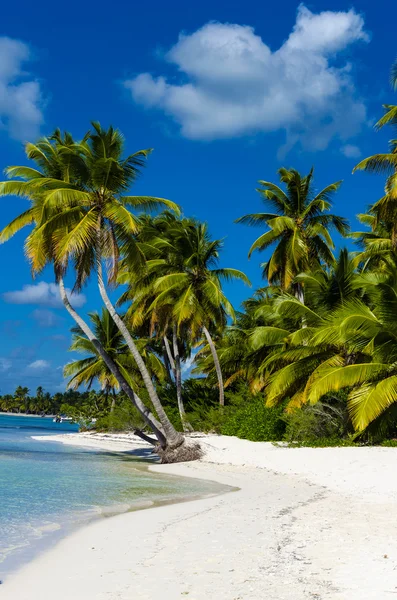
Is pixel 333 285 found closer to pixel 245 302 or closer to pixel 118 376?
pixel 118 376

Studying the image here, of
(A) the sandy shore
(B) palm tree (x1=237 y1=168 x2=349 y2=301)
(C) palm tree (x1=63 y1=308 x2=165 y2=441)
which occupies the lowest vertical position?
(A) the sandy shore

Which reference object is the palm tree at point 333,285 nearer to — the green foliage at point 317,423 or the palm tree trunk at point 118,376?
the green foliage at point 317,423

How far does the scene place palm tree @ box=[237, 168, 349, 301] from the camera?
83.7 ft

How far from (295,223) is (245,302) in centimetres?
794

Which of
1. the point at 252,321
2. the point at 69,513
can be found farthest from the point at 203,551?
the point at 252,321

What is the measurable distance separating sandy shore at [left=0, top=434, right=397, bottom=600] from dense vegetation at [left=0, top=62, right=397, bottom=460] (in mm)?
3782

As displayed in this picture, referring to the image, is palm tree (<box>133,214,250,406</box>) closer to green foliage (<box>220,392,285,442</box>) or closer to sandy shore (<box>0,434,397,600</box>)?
green foliage (<box>220,392,285,442</box>)

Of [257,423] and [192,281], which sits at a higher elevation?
[192,281]

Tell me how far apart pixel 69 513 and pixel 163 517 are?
5.92 feet

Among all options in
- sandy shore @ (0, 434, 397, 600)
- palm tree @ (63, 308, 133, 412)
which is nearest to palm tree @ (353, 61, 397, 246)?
sandy shore @ (0, 434, 397, 600)

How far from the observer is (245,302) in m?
32.8

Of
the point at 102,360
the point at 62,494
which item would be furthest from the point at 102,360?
the point at 62,494

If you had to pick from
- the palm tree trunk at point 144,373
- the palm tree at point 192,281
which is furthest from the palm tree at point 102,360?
the palm tree trunk at point 144,373

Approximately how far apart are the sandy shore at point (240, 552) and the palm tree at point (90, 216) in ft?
30.7
